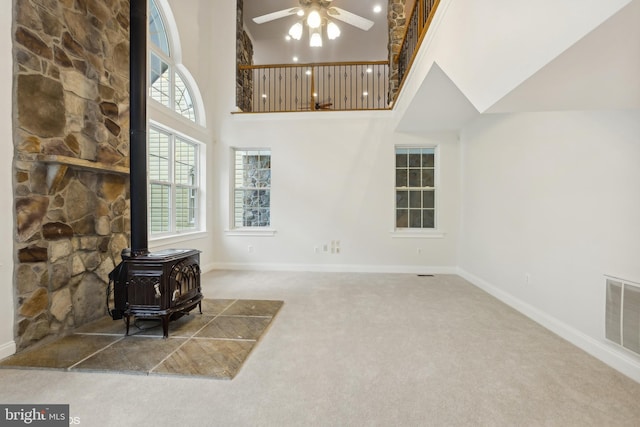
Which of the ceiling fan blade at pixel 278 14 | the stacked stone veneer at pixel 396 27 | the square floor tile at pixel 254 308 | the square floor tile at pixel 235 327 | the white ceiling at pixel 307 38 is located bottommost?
the square floor tile at pixel 235 327

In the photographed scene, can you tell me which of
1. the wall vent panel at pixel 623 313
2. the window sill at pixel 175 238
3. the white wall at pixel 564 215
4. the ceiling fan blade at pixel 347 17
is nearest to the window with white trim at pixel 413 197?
the white wall at pixel 564 215

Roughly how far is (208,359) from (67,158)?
2.10 metres

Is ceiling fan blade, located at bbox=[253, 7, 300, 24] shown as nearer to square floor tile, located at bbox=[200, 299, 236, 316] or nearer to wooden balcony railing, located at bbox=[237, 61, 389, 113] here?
wooden balcony railing, located at bbox=[237, 61, 389, 113]

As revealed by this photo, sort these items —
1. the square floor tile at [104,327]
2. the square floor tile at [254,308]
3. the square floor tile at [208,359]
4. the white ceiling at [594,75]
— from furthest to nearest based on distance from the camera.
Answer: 1. the square floor tile at [254,308]
2. the square floor tile at [104,327]
3. the square floor tile at [208,359]
4. the white ceiling at [594,75]

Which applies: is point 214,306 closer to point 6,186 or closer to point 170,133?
point 6,186

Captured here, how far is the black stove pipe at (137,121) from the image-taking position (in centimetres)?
278

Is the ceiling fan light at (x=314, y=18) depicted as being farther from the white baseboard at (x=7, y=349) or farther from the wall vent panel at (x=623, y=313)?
the white baseboard at (x=7, y=349)

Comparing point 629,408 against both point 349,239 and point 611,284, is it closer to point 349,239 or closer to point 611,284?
point 611,284

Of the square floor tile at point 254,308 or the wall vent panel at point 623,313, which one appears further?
the square floor tile at point 254,308

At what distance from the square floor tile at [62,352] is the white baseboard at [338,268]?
2.86 metres

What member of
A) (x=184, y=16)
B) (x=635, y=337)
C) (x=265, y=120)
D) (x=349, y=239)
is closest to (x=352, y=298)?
(x=349, y=239)

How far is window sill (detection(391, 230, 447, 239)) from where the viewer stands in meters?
5.46

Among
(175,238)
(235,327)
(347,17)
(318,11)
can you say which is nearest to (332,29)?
(318,11)

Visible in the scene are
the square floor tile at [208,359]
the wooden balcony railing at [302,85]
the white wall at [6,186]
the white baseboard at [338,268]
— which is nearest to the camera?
the square floor tile at [208,359]
